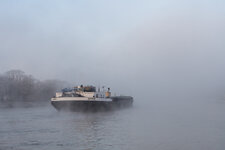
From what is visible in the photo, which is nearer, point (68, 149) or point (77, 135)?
point (68, 149)

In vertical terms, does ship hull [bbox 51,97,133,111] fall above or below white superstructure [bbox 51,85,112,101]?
below

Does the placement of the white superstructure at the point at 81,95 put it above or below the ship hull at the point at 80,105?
above

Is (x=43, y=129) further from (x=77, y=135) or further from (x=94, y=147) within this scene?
(x=94, y=147)

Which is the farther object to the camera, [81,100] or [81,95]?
[81,95]

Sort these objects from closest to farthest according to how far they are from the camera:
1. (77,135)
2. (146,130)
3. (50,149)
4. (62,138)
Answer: (50,149)
(62,138)
(77,135)
(146,130)

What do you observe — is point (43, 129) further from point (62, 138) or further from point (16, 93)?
point (16, 93)

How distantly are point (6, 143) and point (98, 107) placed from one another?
2036 cm

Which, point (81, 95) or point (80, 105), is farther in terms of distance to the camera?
point (81, 95)

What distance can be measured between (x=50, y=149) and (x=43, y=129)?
20.4ft

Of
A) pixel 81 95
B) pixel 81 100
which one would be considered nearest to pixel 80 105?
pixel 81 100

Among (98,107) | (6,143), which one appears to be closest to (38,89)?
(98,107)

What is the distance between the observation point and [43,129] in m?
19.6

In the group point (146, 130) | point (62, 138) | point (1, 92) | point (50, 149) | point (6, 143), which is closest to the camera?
point (50, 149)

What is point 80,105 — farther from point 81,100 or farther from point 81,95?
point 81,95
